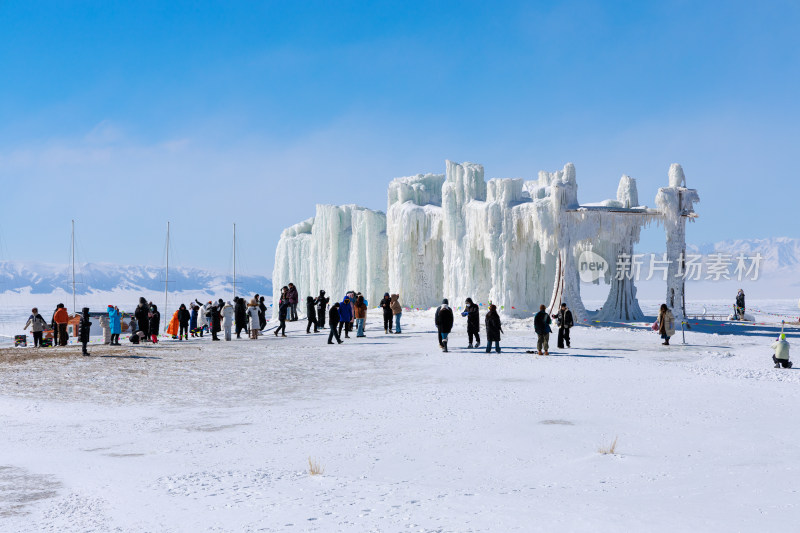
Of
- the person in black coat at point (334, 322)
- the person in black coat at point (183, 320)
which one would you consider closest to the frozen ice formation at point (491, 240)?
the person in black coat at point (334, 322)

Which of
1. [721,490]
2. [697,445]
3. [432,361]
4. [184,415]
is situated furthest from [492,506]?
[432,361]

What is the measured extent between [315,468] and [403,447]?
140 cm

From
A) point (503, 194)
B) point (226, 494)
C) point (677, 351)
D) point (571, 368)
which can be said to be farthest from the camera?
point (503, 194)

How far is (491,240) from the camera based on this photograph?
30094 millimetres

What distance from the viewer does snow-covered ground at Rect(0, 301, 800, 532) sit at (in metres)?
5.64

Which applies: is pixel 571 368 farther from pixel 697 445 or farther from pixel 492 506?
pixel 492 506

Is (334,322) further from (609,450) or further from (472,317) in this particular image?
(609,450)

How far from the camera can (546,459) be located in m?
7.43

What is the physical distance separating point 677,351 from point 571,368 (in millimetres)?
5262

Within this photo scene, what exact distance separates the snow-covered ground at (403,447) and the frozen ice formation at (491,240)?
37.8 ft

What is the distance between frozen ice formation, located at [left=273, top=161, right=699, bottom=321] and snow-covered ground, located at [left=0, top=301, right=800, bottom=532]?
454 inches

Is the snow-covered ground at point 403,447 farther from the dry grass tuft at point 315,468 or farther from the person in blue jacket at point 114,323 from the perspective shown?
the person in blue jacket at point 114,323

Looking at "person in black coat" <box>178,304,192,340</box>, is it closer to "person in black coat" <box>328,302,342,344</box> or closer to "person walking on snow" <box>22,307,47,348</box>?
"person walking on snow" <box>22,307,47,348</box>

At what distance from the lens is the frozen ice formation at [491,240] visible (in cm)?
2681
